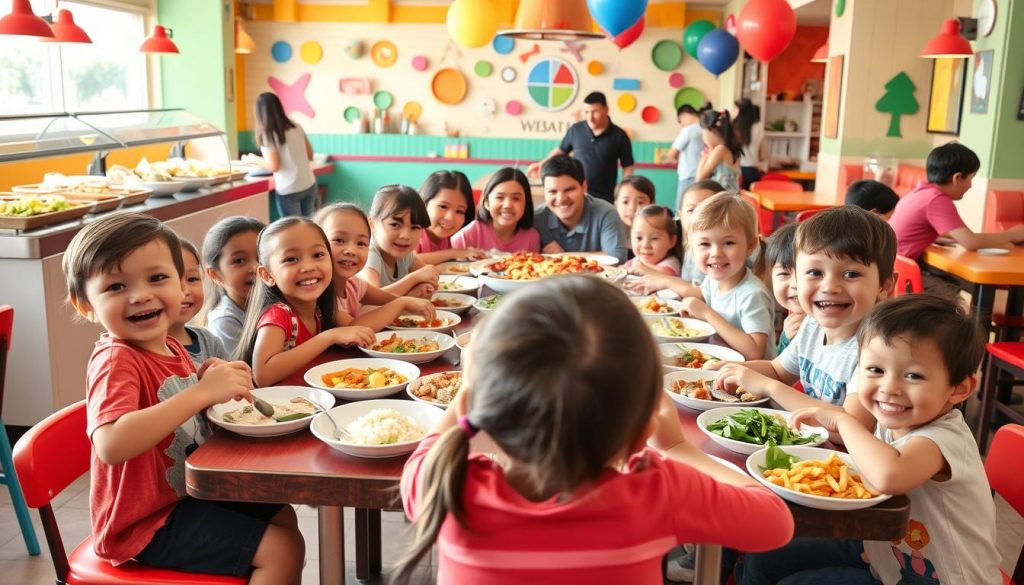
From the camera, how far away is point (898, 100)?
6.88 metres

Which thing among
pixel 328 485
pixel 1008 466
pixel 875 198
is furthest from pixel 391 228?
pixel 875 198

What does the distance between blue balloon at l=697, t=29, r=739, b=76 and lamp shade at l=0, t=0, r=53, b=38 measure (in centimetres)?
512

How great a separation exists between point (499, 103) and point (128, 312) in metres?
8.16

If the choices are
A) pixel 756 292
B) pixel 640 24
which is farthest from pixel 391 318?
pixel 640 24

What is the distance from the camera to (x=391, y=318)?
2.46 metres

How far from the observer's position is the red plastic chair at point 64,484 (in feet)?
5.18

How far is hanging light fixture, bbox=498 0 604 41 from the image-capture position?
3.24 metres

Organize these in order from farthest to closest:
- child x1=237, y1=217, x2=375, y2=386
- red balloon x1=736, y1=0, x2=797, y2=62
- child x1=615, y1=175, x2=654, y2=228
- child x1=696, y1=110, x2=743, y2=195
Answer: child x1=696, y1=110, x2=743, y2=195 < red balloon x1=736, y1=0, x2=797, y2=62 < child x1=615, y1=175, x2=654, y2=228 < child x1=237, y1=217, x2=375, y2=386

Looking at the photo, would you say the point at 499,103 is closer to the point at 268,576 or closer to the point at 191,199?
the point at 191,199

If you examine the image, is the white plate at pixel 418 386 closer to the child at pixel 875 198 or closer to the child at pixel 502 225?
the child at pixel 502 225

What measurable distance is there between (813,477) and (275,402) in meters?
1.06

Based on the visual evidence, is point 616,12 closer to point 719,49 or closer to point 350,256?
point 350,256

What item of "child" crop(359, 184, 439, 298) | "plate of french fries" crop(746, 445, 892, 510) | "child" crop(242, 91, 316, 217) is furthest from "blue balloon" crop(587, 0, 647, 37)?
"child" crop(242, 91, 316, 217)

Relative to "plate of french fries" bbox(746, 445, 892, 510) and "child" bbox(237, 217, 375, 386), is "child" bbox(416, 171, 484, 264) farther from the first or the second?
"plate of french fries" bbox(746, 445, 892, 510)
